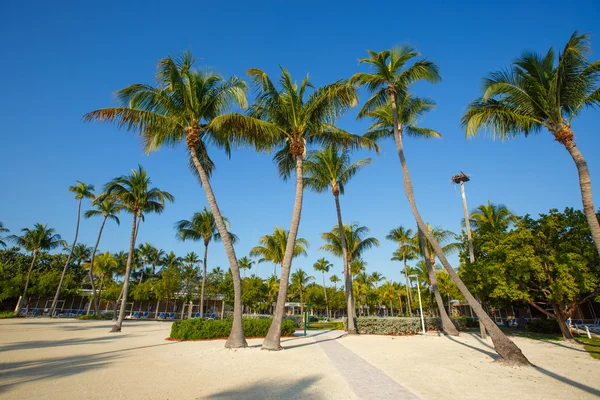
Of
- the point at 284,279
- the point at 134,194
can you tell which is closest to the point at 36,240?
the point at 134,194

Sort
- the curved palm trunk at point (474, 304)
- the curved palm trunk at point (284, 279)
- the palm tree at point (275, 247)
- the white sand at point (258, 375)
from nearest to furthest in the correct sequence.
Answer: the white sand at point (258, 375)
the curved palm trunk at point (474, 304)
the curved palm trunk at point (284, 279)
the palm tree at point (275, 247)

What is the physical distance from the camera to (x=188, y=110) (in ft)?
42.5

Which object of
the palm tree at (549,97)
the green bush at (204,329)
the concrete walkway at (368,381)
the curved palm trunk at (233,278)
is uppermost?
the palm tree at (549,97)

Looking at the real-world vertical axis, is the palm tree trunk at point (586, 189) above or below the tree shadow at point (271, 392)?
above

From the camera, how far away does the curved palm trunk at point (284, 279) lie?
36.2ft

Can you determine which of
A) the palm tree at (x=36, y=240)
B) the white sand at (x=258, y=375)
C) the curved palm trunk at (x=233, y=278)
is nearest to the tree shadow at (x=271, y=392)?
the white sand at (x=258, y=375)

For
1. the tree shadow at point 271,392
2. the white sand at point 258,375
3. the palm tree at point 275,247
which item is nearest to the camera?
the tree shadow at point 271,392

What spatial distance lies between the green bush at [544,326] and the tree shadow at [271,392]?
2188 cm

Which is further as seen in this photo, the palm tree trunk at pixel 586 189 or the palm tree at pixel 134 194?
the palm tree at pixel 134 194

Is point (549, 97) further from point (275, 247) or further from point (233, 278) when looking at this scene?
point (275, 247)

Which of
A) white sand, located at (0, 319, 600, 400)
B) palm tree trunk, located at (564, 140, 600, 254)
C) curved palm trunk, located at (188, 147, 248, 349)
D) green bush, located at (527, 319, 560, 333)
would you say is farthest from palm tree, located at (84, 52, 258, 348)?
green bush, located at (527, 319, 560, 333)

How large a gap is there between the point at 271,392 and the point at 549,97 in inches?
500

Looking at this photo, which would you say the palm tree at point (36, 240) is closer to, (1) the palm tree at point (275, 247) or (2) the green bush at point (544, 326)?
(1) the palm tree at point (275, 247)

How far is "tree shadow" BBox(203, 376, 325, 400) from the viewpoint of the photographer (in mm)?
5547
